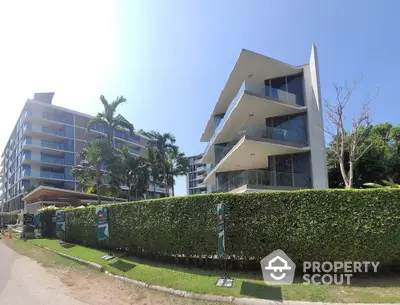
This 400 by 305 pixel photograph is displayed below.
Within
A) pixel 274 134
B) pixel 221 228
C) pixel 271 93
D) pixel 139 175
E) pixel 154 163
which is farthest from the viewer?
pixel 154 163

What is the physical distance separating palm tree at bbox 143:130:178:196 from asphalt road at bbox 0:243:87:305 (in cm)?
3590

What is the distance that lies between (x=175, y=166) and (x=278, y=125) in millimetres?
32820

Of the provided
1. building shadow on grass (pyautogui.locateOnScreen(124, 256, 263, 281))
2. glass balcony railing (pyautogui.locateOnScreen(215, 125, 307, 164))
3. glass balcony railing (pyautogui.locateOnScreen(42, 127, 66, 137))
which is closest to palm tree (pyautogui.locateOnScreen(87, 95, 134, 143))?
glass balcony railing (pyautogui.locateOnScreen(215, 125, 307, 164))

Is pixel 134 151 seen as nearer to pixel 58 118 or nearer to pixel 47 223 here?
pixel 58 118

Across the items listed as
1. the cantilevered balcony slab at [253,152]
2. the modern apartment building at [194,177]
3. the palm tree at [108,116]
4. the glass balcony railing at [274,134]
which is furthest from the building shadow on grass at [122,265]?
the modern apartment building at [194,177]

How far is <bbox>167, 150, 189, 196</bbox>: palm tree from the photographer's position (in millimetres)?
50031

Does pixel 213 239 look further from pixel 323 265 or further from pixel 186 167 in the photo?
pixel 186 167

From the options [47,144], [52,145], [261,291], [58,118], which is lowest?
[261,291]

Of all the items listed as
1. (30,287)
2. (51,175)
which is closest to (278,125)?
(30,287)

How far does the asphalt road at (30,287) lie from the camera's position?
730 cm

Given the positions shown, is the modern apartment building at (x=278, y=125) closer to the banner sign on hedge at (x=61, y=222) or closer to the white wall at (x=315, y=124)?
the white wall at (x=315, y=124)

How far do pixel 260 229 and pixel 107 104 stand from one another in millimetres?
28147

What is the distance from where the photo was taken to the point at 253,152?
19516 millimetres

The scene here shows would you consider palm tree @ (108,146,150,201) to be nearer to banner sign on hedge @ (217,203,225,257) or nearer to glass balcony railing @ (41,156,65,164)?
glass balcony railing @ (41,156,65,164)
